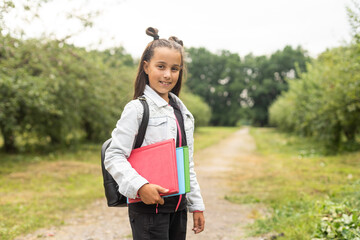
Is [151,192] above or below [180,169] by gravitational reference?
below

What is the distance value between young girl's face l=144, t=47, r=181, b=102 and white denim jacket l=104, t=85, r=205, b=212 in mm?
58

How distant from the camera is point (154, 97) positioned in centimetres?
196

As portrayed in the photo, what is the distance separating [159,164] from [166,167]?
0.04 metres

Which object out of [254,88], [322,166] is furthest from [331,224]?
[254,88]

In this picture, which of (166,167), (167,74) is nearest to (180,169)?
(166,167)

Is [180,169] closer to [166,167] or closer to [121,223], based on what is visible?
[166,167]

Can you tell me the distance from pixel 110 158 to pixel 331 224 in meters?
2.77

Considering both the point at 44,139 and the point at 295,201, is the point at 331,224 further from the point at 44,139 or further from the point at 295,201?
the point at 44,139

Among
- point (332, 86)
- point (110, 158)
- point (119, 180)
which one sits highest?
point (332, 86)

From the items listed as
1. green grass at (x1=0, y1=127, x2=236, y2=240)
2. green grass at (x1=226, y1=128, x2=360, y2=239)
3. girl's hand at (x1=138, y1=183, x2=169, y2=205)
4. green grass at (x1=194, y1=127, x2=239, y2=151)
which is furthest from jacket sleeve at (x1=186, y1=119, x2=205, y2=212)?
green grass at (x1=194, y1=127, x2=239, y2=151)

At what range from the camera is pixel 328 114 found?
10.8 metres

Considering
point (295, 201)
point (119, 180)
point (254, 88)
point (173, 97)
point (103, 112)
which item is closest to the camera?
point (119, 180)

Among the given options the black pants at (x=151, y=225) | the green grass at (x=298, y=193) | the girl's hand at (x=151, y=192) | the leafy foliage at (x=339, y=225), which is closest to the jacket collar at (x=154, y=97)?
the girl's hand at (x=151, y=192)

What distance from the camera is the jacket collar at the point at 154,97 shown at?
1934 mm
